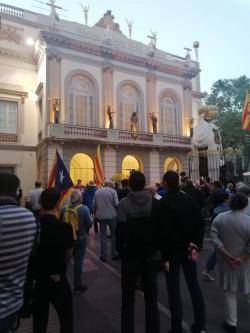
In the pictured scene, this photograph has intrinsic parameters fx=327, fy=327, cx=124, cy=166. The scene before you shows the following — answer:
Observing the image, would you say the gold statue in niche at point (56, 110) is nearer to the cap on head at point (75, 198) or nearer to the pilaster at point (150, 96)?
the pilaster at point (150, 96)

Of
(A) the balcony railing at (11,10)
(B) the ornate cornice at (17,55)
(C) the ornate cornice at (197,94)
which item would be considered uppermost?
(A) the balcony railing at (11,10)

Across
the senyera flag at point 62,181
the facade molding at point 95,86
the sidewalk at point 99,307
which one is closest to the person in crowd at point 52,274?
the sidewalk at point 99,307

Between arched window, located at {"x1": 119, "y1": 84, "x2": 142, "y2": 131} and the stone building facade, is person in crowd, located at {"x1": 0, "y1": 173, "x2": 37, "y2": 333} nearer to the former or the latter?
the stone building facade

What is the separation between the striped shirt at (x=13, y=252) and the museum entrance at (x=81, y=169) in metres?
19.9

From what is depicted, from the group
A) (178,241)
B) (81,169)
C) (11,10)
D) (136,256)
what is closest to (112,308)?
(136,256)

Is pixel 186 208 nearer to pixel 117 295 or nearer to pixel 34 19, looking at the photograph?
pixel 117 295

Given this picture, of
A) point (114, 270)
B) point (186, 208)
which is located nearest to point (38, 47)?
point (114, 270)

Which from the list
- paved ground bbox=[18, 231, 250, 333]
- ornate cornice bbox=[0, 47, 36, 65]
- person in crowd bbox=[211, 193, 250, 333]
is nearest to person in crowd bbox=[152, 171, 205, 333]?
person in crowd bbox=[211, 193, 250, 333]

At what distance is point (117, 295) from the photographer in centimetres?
557

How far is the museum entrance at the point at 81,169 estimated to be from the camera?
73.9 feet

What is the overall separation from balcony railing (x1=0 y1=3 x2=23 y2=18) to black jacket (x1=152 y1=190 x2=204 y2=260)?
75.3ft

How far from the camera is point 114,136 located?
70.9 ft

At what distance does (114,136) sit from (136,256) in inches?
713

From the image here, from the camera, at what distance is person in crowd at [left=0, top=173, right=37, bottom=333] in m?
2.21
